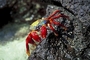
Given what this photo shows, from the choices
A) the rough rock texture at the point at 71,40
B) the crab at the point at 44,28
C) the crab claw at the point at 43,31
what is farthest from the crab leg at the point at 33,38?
the rough rock texture at the point at 71,40

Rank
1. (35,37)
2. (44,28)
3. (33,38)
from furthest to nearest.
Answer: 1. (33,38)
2. (35,37)
3. (44,28)

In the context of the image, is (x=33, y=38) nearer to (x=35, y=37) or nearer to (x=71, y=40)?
(x=35, y=37)

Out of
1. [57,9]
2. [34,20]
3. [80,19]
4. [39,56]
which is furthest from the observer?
[34,20]

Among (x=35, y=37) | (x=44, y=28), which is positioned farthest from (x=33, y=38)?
(x=44, y=28)

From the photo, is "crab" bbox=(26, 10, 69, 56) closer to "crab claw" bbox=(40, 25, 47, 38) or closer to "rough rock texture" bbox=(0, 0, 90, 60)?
"crab claw" bbox=(40, 25, 47, 38)

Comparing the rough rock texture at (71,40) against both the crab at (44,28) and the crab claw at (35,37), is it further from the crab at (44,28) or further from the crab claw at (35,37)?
the crab claw at (35,37)

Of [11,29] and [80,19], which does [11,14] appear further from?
[80,19]

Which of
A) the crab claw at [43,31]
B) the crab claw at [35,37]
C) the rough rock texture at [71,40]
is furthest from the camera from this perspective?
the crab claw at [35,37]

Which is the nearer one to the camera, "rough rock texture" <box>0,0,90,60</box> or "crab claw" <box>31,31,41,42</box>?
"rough rock texture" <box>0,0,90,60</box>

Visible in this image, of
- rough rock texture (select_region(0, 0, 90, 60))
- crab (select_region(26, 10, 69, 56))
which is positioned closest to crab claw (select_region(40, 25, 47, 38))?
crab (select_region(26, 10, 69, 56))

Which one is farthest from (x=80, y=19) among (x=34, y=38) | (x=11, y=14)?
(x=11, y=14)

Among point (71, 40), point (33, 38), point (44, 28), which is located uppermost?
point (44, 28)
